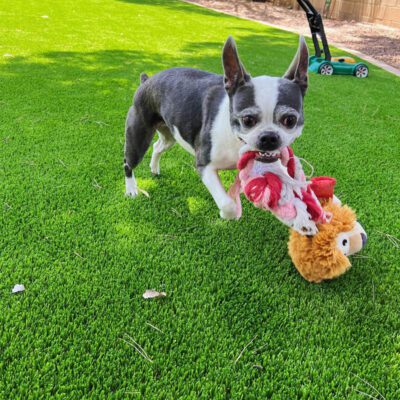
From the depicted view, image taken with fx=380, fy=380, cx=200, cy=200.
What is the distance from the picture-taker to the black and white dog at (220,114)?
6.85ft

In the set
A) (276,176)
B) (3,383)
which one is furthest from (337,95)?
(3,383)

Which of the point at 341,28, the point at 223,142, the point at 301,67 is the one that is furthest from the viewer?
the point at 341,28

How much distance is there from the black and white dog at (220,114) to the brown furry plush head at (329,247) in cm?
49

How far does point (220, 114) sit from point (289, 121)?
1.63 ft

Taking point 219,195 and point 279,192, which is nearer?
point 279,192

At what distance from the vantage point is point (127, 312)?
2027mm

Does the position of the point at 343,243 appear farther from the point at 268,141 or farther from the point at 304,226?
the point at 268,141

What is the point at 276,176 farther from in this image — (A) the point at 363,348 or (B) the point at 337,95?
(B) the point at 337,95

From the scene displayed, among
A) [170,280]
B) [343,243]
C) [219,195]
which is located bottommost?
[170,280]

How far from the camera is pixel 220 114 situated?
2418 mm

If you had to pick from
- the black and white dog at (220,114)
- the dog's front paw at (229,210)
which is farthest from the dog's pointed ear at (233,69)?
the dog's front paw at (229,210)

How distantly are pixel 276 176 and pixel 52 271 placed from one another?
56.2 inches

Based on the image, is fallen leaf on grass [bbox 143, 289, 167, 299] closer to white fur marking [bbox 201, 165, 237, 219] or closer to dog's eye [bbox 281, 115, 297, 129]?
white fur marking [bbox 201, 165, 237, 219]

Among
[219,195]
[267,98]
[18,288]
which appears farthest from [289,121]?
[18,288]
